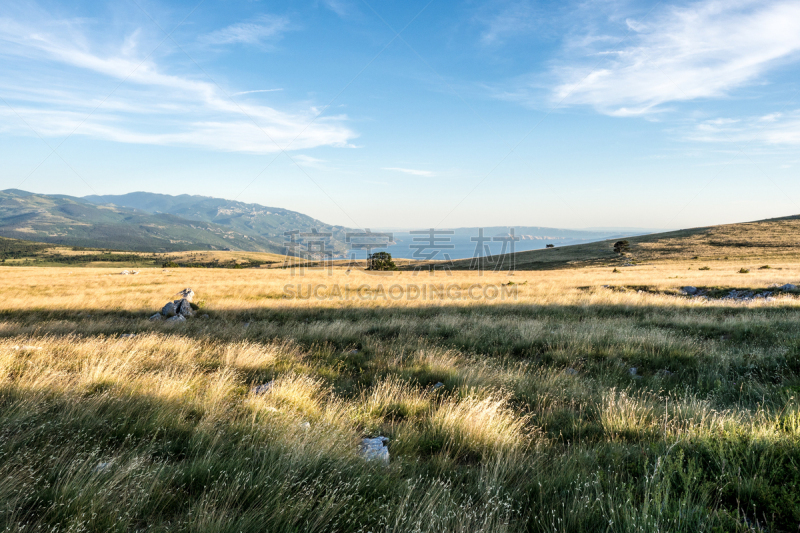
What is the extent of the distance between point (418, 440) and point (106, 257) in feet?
715

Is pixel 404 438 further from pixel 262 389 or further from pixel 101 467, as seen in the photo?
pixel 101 467

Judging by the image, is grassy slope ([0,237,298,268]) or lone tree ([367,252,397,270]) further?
grassy slope ([0,237,298,268])

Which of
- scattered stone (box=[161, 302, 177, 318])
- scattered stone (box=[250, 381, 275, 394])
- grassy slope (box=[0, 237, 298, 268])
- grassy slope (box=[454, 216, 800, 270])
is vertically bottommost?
grassy slope (box=[0, 237, 298, 268])

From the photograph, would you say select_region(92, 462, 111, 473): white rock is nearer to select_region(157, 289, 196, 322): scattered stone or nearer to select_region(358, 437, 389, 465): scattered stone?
select_region(358, 437, 389, 465): scattered stone

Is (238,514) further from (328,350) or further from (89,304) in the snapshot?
(89,304)

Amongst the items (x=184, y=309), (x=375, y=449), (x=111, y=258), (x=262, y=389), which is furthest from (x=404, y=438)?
(x=111, y=258)

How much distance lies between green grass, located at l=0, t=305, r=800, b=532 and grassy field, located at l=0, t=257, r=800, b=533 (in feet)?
0.09

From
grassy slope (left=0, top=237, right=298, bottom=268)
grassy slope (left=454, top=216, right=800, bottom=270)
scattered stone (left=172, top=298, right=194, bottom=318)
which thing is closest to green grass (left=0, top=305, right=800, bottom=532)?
scattered stone (left=172, top=298, right=194, bottom=318)

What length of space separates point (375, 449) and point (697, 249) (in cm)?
7596

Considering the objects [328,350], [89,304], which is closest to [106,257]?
[89,304]

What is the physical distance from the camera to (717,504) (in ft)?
9.19

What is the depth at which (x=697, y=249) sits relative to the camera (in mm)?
59281

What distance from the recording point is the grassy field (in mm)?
2672

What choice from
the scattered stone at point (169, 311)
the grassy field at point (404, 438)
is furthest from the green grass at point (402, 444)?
the scattered stone at point (169, 311)
